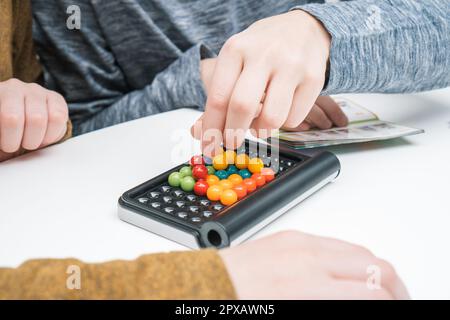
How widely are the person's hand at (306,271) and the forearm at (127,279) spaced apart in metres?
0.02

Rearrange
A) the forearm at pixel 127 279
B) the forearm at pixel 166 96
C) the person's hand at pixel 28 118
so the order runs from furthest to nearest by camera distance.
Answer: the forearm at pixel 166 96 → the person's hand at pixel 28 118 → the forearm at pixel 127 279

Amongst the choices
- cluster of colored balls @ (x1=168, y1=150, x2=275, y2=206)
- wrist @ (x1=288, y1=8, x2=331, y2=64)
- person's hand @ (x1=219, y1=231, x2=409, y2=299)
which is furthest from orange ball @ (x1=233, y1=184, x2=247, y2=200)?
wrist @ (x1=288, y1=8, x2=331, y2=64)

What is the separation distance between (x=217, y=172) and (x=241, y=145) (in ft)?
0.21

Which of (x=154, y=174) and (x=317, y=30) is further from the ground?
(x=317, y=30)

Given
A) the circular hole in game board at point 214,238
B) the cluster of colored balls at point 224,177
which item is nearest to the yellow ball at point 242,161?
the cluster of colored balls at point 224,177

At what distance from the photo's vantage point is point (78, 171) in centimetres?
55

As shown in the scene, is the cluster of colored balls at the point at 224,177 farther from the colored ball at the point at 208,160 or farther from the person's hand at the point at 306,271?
the person's hand at the point at 306,271

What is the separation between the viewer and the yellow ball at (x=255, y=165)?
19.7 inches

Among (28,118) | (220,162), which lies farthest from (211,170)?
(28,118)

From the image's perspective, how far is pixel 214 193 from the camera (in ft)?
1.50

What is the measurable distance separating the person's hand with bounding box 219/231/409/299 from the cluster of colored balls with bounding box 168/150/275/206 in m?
0.11

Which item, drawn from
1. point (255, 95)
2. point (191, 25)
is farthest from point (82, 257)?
point (191, 25)

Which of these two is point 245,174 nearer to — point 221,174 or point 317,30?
point 221,174

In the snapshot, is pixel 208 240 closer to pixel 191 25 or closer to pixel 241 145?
pixel 241 145
